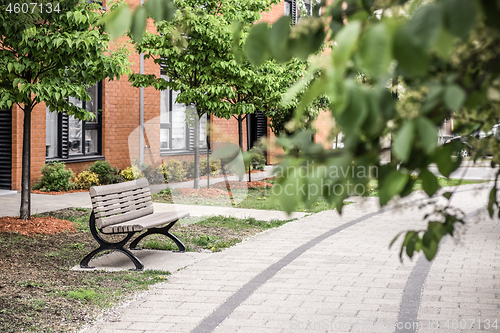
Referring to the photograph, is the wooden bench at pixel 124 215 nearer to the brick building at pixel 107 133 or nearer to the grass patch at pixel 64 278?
the grass patch at pixel 64 278

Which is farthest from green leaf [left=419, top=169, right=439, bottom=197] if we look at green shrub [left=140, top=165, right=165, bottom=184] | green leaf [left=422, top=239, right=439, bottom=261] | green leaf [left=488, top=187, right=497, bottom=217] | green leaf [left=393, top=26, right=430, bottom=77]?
green shrub [left=140, top=165, right=165, bottom=184]

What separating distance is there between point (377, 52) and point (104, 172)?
49.5 ft

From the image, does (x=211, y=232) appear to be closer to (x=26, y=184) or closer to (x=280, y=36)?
(x=26, y=184)

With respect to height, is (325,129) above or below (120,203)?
above

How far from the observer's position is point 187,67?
13453mm

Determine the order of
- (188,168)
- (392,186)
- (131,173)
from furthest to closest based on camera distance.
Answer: (188,168) < (131,173) < (392,186)

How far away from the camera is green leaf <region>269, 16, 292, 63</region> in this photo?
1163 millimetres

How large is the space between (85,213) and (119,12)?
979cm

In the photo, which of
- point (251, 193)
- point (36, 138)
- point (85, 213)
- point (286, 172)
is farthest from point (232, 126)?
point (286, 172)

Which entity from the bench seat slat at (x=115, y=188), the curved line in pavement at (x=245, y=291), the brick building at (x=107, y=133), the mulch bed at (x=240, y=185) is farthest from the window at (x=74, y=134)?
the curved line in pavement at (x=245, y=291)

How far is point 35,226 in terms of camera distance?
8414mm

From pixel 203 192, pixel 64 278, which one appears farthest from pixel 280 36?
pixel 203 192

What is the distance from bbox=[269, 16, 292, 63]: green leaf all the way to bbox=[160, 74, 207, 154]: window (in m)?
17.3

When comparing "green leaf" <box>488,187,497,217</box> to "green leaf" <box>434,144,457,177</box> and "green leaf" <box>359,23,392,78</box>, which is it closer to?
"green leaf" <box>434,144,457,177</box>
